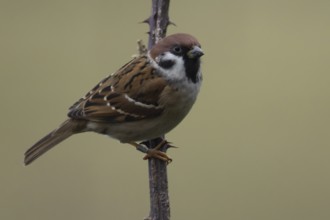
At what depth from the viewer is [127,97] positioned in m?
4.33

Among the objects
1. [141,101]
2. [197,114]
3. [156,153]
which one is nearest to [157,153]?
[156,153]

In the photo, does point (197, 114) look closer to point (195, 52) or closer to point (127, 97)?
point (127, 97)

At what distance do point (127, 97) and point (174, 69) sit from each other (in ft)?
1.18

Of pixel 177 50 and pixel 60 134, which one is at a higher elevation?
pixel 177 50

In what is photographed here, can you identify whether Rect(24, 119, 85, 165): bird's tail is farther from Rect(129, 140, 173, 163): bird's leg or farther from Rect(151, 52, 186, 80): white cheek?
Rect(151, 52, 186, 80): white cheek

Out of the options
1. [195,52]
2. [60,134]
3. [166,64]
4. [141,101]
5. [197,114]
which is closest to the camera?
[195,52]

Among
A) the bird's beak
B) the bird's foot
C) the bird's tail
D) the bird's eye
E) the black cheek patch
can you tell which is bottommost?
the bird's foot

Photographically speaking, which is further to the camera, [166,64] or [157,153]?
[166,64]

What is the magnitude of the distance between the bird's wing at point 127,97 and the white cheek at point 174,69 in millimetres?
48

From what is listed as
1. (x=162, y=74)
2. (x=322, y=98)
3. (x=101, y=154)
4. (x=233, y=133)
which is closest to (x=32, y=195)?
A: (x=101, y=154)

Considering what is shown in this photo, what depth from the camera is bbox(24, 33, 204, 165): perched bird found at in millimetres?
4188

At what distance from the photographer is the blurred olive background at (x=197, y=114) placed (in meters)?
6.47

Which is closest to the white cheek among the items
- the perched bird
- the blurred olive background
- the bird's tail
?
the perched bird

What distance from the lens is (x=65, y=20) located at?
8.40m
